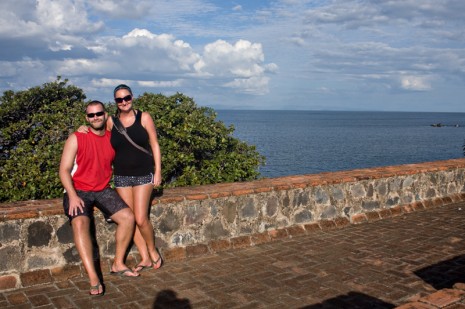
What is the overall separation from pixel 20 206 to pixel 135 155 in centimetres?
143

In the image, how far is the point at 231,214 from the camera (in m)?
6.31

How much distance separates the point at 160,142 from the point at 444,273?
5696mm

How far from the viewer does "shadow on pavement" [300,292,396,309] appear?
169 inches

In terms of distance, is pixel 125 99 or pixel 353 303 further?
pixel 125 99

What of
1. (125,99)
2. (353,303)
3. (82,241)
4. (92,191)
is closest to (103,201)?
(92,191)

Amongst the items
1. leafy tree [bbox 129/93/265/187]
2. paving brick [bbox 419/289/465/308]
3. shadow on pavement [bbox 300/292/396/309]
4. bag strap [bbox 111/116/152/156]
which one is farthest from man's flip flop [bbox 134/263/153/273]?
leafy tree [bbox 129/93/265/187]

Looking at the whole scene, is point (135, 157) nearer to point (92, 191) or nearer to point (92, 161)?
point (92, 161)

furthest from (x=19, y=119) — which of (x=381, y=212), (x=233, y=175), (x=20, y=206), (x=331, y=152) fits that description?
(x=331, y=152)

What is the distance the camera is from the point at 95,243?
532 cm

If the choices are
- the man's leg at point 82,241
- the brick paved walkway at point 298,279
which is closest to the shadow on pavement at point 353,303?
the brick paved walkway at point 298,279

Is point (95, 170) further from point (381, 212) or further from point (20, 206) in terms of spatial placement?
point (381, 212)

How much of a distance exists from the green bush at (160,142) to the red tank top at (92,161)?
3.79 metres

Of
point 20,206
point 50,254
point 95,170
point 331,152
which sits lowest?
point 331,152

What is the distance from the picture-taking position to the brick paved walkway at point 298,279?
442 cm
